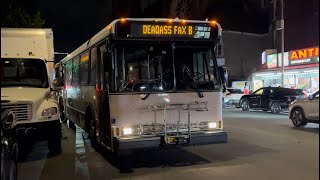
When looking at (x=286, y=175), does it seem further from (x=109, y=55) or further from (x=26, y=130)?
(x=26, y=130)

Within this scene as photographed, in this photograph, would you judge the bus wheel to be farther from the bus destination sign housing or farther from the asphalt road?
the bus destination sign housing

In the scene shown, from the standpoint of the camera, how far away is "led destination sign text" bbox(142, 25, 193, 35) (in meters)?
9.19

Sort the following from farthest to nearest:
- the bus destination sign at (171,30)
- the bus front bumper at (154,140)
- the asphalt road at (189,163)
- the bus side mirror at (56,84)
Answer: the bus side mirror at (56,84) → the bus destination sign at (171,30) → the bus front bumper at (154,140) → the asphalt road at (189,163)

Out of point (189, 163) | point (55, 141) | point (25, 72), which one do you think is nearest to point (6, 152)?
point (189, 163)

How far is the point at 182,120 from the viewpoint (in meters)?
9.38

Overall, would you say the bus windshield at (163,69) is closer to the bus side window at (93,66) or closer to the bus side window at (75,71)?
the bus side window at (93,66)

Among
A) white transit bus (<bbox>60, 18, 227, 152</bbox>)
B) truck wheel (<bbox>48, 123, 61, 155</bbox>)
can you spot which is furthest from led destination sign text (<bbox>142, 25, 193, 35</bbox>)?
truck wheel (<bbox>48, 123, 61, 155</bbox>)

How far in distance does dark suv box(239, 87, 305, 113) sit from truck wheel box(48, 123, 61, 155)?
49.6 ft

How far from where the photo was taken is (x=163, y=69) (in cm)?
930

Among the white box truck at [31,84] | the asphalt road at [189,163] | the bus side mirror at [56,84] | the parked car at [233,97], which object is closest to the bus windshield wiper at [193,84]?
the asphalt road at [189,163]

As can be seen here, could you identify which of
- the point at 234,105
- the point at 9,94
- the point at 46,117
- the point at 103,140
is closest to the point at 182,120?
the point at 103,140

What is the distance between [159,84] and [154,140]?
121 cm

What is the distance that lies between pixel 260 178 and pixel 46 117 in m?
5.33

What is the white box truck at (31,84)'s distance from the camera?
33.4 ft
